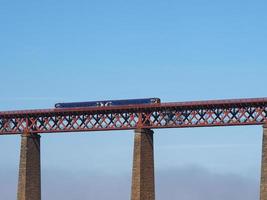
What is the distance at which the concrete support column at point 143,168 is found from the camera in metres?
83.4

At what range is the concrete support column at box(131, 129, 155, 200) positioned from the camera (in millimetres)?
83375

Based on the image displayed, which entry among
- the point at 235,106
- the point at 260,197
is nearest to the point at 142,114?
the point at 235,106

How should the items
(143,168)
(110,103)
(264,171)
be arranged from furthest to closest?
(110,103)
(143,168)
(264,171)

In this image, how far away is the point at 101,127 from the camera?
88562mm

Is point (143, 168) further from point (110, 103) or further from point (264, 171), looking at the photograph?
point (264, 171)

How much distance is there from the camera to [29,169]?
90.1 metres

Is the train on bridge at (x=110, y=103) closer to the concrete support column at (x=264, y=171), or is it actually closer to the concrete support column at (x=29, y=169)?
the concrete support column at (x=29, y=169)

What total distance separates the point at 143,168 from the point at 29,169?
13.0 m

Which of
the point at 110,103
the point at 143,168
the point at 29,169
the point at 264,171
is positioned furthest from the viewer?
the point at 29,169

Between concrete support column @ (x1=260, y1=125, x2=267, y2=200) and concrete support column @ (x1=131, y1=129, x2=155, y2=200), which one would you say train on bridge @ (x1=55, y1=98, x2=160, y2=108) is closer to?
concrete support column @ (x1=131, y1=129, x2=155, y2=200)

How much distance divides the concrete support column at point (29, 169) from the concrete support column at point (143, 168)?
12064mm

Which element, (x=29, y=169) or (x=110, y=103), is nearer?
(x=110, y=103)

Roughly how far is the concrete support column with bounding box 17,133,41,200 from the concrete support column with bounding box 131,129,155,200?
1206 centimetres

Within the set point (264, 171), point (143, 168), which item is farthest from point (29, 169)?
point (264, 171)
